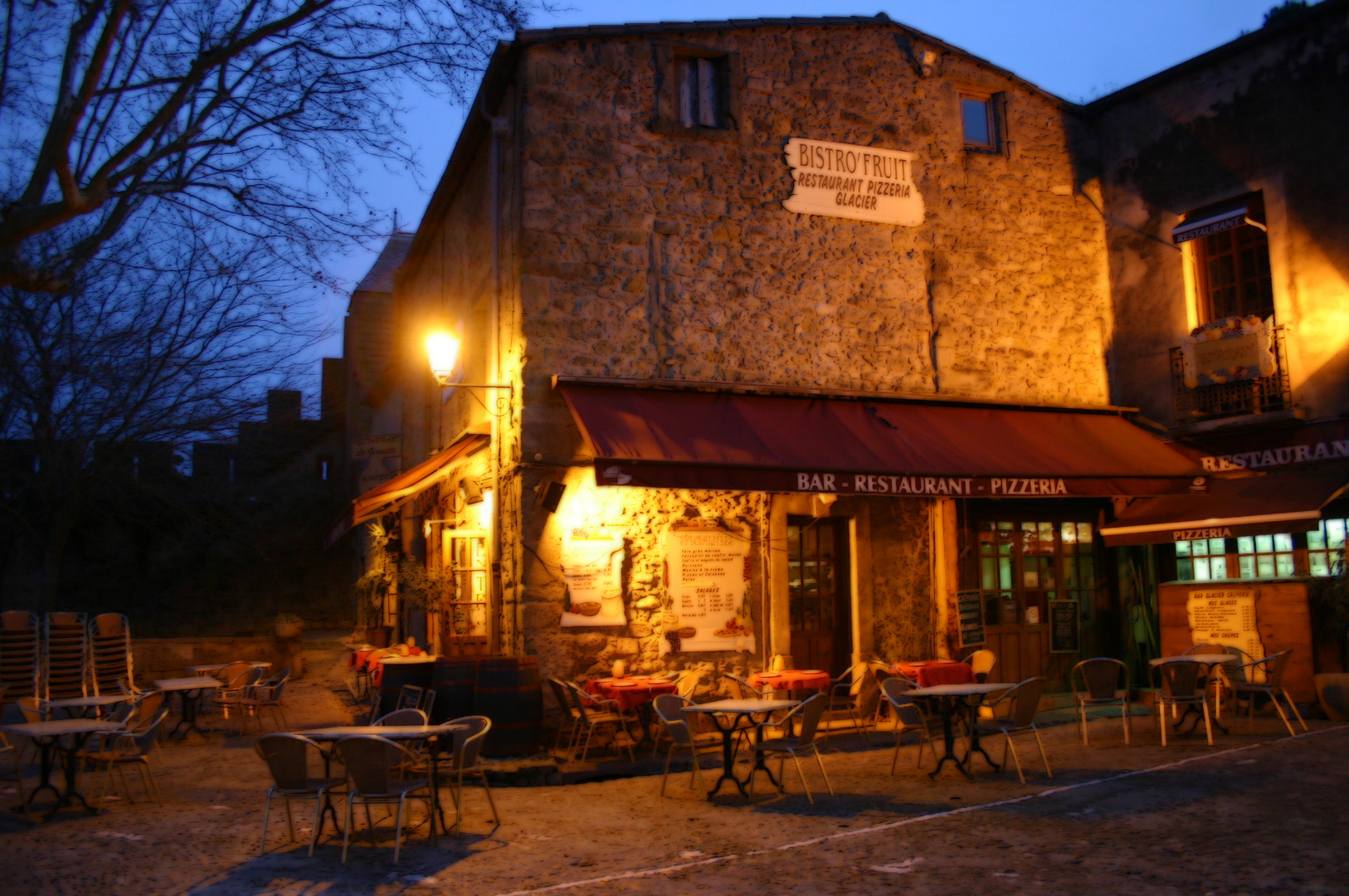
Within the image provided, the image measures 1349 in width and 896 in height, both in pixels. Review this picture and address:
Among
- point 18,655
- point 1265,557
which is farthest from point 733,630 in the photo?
point 18,655

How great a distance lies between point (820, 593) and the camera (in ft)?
32.1

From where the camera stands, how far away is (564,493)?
340 inches

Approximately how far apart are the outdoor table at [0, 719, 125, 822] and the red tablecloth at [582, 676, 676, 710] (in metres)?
3.29

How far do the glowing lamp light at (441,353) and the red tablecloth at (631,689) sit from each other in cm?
285

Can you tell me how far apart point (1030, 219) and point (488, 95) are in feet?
19.3

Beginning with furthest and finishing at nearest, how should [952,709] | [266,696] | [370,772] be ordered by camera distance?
[266,696], [952,709], [370,772]

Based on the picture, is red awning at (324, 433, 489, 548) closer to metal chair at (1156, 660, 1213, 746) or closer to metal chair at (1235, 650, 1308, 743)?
metal chair at (1156, 660, 1213, 746)

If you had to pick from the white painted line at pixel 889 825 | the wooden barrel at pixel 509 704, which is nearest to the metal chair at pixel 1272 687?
the white painted line at pixel 889 825

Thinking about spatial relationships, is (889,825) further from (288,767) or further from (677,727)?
(288,767)

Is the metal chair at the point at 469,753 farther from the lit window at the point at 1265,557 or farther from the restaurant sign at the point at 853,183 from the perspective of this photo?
the lit window at the point at 1265,557

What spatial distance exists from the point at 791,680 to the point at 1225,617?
14.4ft

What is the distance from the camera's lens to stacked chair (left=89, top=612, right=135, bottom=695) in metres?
10.1

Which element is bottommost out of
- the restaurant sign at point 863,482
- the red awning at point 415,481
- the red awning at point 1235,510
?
the red awning at point 1235,510

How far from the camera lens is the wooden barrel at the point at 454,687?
307 inches
